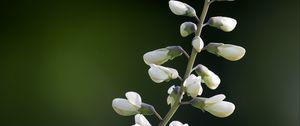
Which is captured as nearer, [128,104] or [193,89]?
[193,89]

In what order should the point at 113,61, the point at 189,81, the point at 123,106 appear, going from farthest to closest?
the point at 113,61 < the point at 123,106 < the point at 189,81

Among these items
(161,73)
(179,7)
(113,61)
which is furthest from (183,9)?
(113,61)

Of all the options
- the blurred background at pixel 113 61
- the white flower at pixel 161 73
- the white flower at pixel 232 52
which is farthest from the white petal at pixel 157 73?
the blurred background at pixel 113 61

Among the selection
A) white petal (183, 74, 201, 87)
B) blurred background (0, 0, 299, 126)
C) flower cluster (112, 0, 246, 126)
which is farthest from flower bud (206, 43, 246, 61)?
blurred background (0, 0, 299, 126)

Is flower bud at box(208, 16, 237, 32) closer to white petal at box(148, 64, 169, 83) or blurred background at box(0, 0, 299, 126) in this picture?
white petal at box(148, 64, 169, 83)

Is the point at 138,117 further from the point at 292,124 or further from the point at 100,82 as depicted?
the point at 292,124

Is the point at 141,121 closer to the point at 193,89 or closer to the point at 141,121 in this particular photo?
the point at 141,121

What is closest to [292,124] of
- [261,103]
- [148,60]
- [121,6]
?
[261,103]
